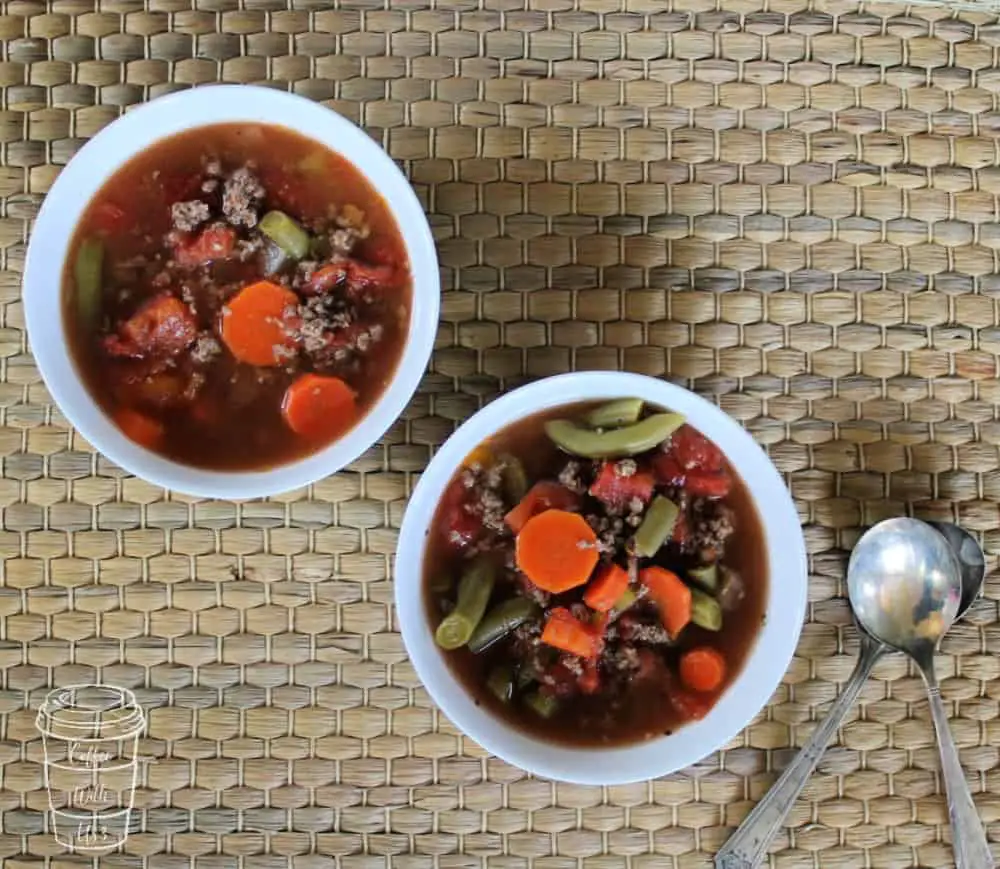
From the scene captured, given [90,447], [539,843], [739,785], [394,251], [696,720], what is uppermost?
[394,251]

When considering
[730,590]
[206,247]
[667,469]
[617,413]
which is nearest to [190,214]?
[206,247]

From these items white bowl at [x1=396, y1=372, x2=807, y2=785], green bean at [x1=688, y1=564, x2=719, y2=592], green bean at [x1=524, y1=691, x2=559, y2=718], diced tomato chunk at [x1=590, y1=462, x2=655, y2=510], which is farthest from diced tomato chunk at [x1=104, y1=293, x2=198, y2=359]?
green bean at [x1=688, y1=564, x2=719, y2=592]

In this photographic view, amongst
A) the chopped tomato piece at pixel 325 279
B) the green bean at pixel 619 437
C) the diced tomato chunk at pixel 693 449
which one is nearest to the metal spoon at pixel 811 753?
the diced tomato chunk at pixel 693 449

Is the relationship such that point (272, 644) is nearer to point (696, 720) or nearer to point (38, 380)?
point (38, 380)

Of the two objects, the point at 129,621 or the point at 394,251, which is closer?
the point at 394,251

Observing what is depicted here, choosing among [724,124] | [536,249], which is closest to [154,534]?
[536,249]

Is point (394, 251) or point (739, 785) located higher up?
point (394, 251)

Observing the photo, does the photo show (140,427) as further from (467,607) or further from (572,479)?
(572,479)
